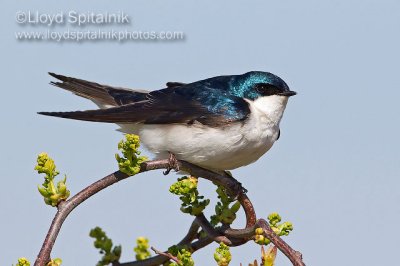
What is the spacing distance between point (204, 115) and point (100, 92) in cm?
80

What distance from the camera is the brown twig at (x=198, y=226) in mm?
2238

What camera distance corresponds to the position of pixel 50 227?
7.47 ft

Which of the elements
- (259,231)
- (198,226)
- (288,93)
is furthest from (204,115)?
(259,231)

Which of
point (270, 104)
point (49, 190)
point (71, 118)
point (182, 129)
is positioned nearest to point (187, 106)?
point (182, 129)

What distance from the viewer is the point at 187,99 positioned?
5.06 metres

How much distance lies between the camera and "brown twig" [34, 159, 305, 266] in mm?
2238

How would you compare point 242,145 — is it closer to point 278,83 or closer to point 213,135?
point 213,135

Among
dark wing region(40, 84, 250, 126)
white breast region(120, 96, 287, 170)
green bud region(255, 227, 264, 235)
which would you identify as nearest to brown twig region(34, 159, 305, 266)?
green bud region(255, 227, 264, 235)

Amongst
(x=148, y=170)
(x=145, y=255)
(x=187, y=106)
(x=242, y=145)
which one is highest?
(x=187, y=106)

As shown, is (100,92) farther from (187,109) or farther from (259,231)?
(259,231)

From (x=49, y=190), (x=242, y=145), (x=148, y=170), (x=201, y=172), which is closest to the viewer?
(x=49, y=190)

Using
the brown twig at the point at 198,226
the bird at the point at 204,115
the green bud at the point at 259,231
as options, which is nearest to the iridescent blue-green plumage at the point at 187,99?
the bird at the point at 204,115

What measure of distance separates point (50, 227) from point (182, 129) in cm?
258

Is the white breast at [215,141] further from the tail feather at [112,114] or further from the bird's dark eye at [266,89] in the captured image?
the bird's dark eye at [266,89]
